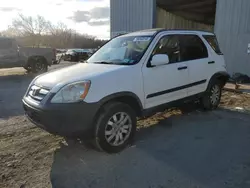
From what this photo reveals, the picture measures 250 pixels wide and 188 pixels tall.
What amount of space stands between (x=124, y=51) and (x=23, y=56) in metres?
10.2

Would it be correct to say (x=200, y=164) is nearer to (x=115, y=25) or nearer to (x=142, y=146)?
(x=142, y=146)

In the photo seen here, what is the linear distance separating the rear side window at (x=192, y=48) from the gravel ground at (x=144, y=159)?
1385 millimetres

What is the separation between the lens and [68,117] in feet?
10.6

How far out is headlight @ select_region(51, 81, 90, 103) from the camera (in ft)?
10.7

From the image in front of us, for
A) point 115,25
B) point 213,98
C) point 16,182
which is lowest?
point 16,182

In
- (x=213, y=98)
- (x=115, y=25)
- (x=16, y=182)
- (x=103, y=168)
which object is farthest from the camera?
(x=115, y=25)

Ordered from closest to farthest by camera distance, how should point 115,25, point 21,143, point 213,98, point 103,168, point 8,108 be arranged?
point 103,168 < point 21,143 < point 213,98 < point 8,108 < point 115,25

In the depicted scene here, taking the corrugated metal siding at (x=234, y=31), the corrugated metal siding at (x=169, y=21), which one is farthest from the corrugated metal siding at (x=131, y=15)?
the corrugated metal siding at (x=234, y=31)

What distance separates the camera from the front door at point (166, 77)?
407 cm

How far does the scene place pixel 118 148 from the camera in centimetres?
372

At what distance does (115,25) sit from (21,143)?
12.4m

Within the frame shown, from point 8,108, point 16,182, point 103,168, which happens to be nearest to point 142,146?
point 103,168

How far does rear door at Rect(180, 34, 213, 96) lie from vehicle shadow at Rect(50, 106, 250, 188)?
0.91 meters

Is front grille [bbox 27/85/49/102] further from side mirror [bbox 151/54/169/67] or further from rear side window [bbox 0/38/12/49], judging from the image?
rear side window [bbox 0/38/12/49]
